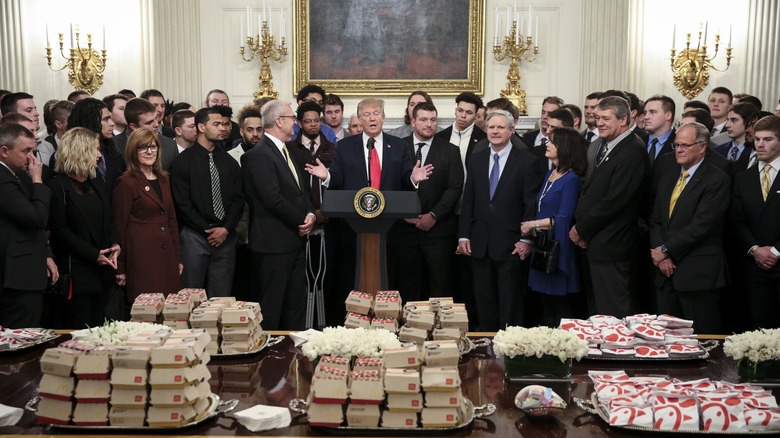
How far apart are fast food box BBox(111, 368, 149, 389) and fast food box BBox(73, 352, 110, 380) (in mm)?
33

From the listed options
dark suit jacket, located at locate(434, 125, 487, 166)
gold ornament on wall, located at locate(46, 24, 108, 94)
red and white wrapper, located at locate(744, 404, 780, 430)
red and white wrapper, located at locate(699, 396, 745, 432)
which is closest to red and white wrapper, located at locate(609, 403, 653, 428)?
red and white wrapper, located at locate(699, 396, 745, 432)

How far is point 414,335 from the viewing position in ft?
10.2

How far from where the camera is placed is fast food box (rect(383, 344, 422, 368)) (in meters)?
2.55

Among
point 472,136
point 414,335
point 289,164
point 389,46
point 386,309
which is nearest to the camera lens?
point 414,335

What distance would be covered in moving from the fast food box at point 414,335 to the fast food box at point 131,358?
3.53 ft

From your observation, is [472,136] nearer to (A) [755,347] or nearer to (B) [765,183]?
(B) [765,183]

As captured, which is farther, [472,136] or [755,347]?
[472,136]

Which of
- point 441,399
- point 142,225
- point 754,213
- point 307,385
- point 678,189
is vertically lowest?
point 307,385

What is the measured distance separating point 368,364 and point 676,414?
3.25 ft

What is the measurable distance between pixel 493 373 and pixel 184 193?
10.6 feet

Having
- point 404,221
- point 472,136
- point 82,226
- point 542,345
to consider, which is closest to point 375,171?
point 404,221

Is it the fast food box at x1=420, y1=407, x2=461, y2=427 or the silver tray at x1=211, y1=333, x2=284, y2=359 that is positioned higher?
the fast food box at x1=420, y1=407, x2=461, y2=427

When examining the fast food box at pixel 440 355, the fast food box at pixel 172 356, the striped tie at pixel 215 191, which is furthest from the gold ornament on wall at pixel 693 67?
the fast food box at pixel 172 356

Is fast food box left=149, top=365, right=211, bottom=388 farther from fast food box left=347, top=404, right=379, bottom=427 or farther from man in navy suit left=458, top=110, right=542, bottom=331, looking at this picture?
man in navy suit left=458, top=110, right=542, bottom=331
